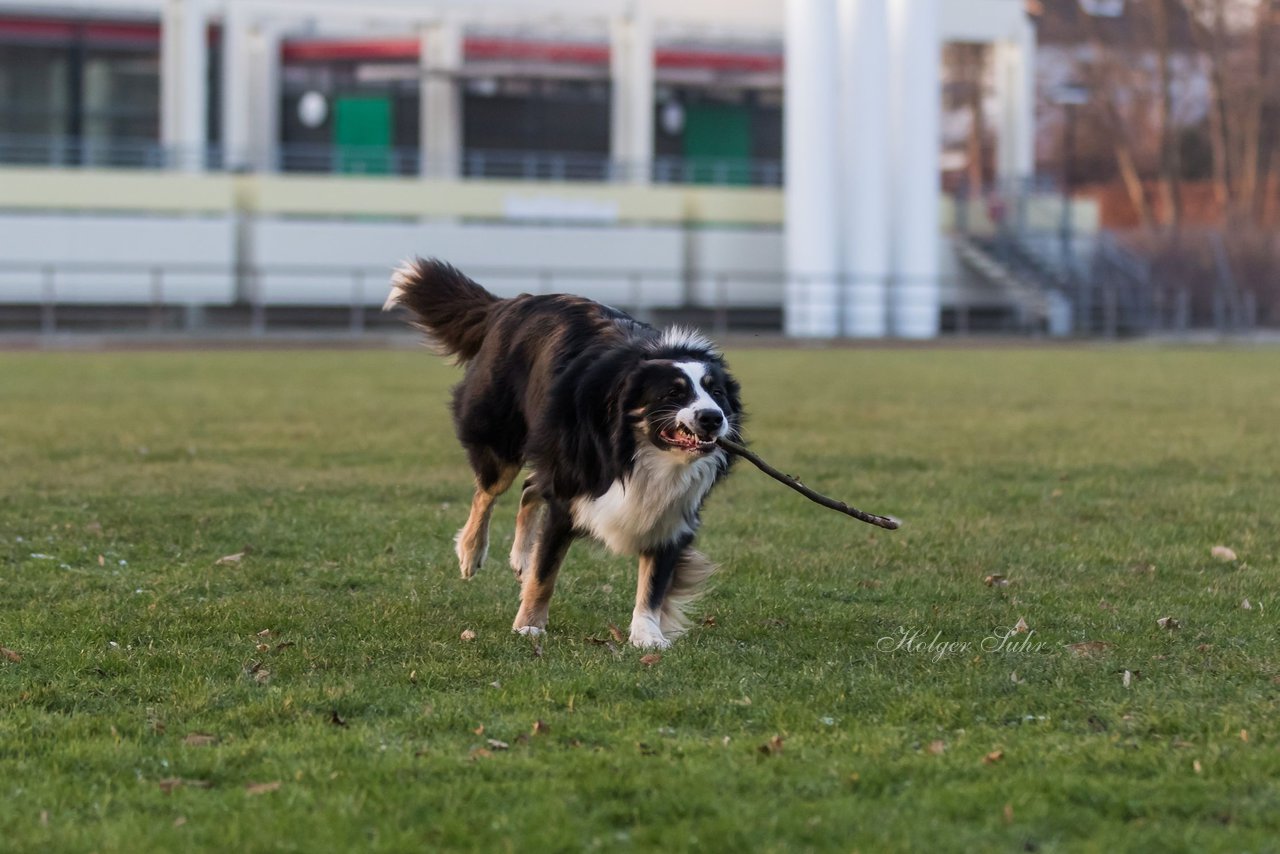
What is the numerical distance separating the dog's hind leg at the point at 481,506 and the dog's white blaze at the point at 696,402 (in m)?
1.82

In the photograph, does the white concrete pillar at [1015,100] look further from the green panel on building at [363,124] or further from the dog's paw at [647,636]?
the dog's paw at [647,636]

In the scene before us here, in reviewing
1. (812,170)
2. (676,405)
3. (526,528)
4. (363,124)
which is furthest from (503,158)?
(676,405)

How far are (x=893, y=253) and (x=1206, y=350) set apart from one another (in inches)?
319

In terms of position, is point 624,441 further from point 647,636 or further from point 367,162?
point 367,162

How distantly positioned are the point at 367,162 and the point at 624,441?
127 ft

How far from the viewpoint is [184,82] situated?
41.6 metres

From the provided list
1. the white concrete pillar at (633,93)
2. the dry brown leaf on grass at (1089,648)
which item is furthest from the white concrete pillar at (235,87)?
the dry brown leaf on grass at (1089,648)

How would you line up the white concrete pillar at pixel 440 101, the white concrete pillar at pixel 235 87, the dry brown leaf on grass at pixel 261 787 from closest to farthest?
1. the dry brown leaf on grass at pixel 261 787
2. the white concrete pillar at pixel 235 87
3. the white concrete pillar at pixel 440 101

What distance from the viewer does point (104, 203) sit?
39.9m

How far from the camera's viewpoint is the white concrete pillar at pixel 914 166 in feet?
133

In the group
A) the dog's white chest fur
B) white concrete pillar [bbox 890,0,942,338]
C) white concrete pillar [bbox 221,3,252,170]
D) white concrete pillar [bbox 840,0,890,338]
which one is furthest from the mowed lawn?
white concrete pillar [bbox 221,3,252,170]

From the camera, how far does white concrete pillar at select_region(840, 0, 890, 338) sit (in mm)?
39875

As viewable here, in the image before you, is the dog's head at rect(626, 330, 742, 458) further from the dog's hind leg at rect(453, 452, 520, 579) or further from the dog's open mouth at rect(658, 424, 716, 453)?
the dog's hind leg at rect(453, 452, 520, 579)

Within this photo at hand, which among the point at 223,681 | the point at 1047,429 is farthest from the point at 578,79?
the point at 223,681
